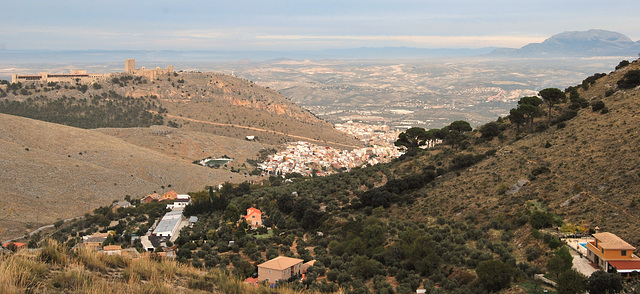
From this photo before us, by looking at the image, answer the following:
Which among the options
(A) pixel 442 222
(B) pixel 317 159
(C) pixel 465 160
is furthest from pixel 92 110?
(A) pixel 442 222

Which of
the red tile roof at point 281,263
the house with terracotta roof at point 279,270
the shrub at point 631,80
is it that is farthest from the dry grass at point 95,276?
the shrub at point 631,80

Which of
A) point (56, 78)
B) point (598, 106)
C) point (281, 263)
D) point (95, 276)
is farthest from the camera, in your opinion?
point (56, 78)

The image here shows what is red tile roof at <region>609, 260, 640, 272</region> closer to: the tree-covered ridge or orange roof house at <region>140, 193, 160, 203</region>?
orange roof house at <region>140, 193, 160, 203</region>

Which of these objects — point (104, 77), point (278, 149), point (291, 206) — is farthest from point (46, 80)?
point (291, 206)

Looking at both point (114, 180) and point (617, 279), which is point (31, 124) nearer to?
point (114, 180)

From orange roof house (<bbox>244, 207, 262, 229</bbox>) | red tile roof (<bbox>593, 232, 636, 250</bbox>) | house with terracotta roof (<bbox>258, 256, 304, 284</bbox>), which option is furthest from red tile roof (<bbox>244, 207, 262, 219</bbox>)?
red tile roof (<bbox>593, 232, 636, 250</bbox>)

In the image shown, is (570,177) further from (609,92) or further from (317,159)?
(317,159)
